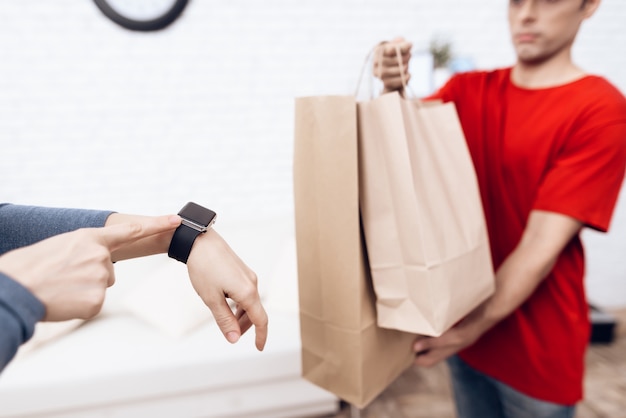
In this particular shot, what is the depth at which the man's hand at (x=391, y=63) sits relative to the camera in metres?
0.62

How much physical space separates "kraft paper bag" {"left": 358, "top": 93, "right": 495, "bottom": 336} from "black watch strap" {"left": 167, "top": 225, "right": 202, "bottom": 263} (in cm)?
26

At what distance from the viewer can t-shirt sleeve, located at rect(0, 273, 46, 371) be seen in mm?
271

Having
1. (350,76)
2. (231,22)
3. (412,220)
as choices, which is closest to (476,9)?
(350,76)

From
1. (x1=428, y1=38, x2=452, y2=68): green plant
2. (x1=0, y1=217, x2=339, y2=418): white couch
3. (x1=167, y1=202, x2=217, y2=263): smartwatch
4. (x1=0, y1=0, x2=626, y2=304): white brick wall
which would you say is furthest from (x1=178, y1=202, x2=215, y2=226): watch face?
(x1=428, y1=38, x2=452, y2=68): green plant

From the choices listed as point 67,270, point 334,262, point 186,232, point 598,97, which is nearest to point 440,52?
point 598,97

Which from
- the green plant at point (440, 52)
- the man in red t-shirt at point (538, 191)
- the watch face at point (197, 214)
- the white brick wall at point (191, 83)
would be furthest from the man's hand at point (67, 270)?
the green plant at point (440, 52)

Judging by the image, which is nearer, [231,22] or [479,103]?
[479,103]

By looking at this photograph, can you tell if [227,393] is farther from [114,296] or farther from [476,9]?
[476,9]

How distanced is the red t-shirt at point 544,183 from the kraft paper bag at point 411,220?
20 cm

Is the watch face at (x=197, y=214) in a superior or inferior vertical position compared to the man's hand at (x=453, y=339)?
superior

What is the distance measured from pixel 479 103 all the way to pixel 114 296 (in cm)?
143

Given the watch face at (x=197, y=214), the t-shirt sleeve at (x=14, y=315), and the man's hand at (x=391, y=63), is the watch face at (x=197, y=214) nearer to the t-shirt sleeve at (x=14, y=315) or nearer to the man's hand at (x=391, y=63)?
the t-shirt sleeve at (x=14, y=315)

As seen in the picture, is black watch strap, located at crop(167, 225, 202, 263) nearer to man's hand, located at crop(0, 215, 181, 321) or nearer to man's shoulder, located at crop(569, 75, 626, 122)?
man's hand, located at crop(0, 215, 181, 321)

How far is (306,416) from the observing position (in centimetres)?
137
